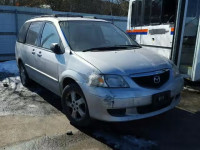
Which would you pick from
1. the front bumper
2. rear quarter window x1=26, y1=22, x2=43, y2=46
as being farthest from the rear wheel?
the front bumper

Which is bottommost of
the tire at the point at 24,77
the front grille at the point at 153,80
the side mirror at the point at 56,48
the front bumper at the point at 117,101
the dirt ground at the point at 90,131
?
the dirt ground at the point at 90,131

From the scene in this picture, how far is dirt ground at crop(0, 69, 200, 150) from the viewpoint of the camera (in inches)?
125

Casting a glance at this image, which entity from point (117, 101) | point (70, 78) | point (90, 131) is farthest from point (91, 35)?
point (90, 131)

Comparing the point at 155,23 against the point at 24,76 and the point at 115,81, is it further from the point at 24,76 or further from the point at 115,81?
the point at 115,81

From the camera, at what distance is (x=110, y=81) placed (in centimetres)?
311

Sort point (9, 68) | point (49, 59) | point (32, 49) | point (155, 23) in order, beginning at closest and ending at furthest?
point (49, 59) → point (32, 49) → point (155, 23) → point (9, 68)

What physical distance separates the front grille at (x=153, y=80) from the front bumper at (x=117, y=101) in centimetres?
9

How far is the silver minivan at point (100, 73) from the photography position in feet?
10.2

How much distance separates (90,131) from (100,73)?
1.06 metres

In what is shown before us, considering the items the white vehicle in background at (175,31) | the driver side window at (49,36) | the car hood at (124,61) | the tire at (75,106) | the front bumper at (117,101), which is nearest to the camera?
the front bumper at (117,101)

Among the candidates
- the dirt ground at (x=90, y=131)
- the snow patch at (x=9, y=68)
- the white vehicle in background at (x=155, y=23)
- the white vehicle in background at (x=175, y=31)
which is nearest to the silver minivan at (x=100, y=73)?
the dirt ground at (x=90, y=131)

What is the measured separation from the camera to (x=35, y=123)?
3.86m

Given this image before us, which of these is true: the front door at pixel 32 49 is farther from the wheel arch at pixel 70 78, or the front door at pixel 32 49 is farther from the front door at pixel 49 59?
the wheel arch at pixel 70 78

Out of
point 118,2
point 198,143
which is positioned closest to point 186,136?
point 198,143
